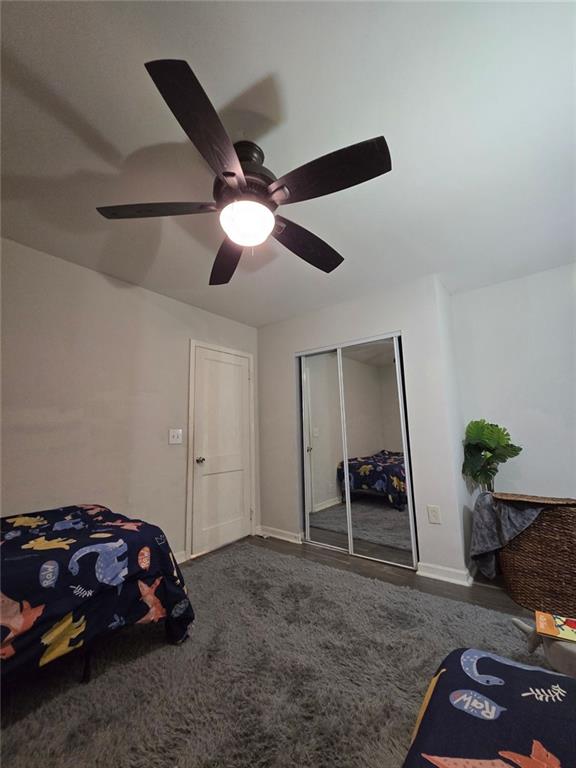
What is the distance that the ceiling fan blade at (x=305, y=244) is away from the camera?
1553 millimetres

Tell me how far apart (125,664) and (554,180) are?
11.6ft

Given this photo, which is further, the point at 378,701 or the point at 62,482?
the point at 62,482

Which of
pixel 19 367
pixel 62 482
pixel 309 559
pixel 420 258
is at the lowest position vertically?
pixel 309 559

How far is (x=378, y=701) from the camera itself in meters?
1.33

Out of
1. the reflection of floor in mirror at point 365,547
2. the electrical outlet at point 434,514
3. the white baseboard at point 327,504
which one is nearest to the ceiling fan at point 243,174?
the electrical outlet at point 434,514

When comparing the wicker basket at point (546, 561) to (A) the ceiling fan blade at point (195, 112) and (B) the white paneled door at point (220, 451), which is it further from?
(A) the ceiling fan blade at point (195, 112)

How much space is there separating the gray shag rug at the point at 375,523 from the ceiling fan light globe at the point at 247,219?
258 cm

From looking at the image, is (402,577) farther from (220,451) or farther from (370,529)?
(220,451)

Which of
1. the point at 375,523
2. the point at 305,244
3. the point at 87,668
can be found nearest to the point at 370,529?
the point at 375,523

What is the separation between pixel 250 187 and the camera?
1340 mm

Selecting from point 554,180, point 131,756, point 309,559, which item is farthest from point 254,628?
point 554,180

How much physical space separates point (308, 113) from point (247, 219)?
52 centimetres

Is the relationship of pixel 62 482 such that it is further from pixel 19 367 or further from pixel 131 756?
pixel 131 756

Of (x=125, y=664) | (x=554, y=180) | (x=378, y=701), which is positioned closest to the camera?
(x=378, y=701)
